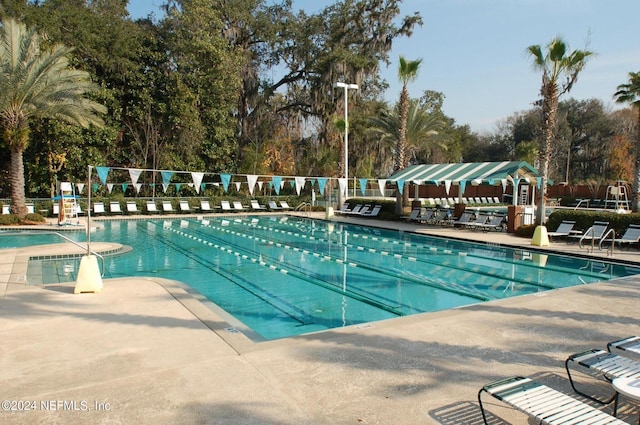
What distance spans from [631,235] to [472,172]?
21.7ft

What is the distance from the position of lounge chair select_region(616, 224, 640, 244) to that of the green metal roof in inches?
161

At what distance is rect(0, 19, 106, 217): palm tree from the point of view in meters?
17.4

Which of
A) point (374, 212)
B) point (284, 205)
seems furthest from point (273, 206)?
point (374, 212)

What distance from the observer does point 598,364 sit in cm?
373

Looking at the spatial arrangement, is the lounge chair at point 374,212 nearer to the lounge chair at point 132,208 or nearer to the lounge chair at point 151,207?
the lounge chair at point 151,207

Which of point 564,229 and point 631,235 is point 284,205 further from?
point 631,235

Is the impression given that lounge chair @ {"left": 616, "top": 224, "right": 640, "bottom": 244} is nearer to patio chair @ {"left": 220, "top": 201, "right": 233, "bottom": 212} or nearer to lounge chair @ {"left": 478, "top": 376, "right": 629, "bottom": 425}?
lounge chair @ {"left": 478, "top": 376, "right": 629, "bottom": 425}

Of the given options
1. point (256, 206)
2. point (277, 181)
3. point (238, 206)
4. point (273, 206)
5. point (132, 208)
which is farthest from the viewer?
point (273, 206)

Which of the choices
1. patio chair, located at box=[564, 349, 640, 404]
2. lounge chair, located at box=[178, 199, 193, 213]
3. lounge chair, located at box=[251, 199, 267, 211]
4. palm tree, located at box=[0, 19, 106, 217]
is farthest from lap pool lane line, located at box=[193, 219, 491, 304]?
lounge chair, located at box=[251, 199, 267, 211]

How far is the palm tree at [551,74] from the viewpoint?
15.2 meters

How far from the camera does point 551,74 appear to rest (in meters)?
15.8

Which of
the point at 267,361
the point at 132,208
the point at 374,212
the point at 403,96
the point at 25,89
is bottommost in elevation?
the point at 267,361

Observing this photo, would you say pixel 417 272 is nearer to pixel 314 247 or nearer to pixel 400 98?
pixel 314 247

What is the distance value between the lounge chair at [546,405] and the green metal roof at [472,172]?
48.4ft
